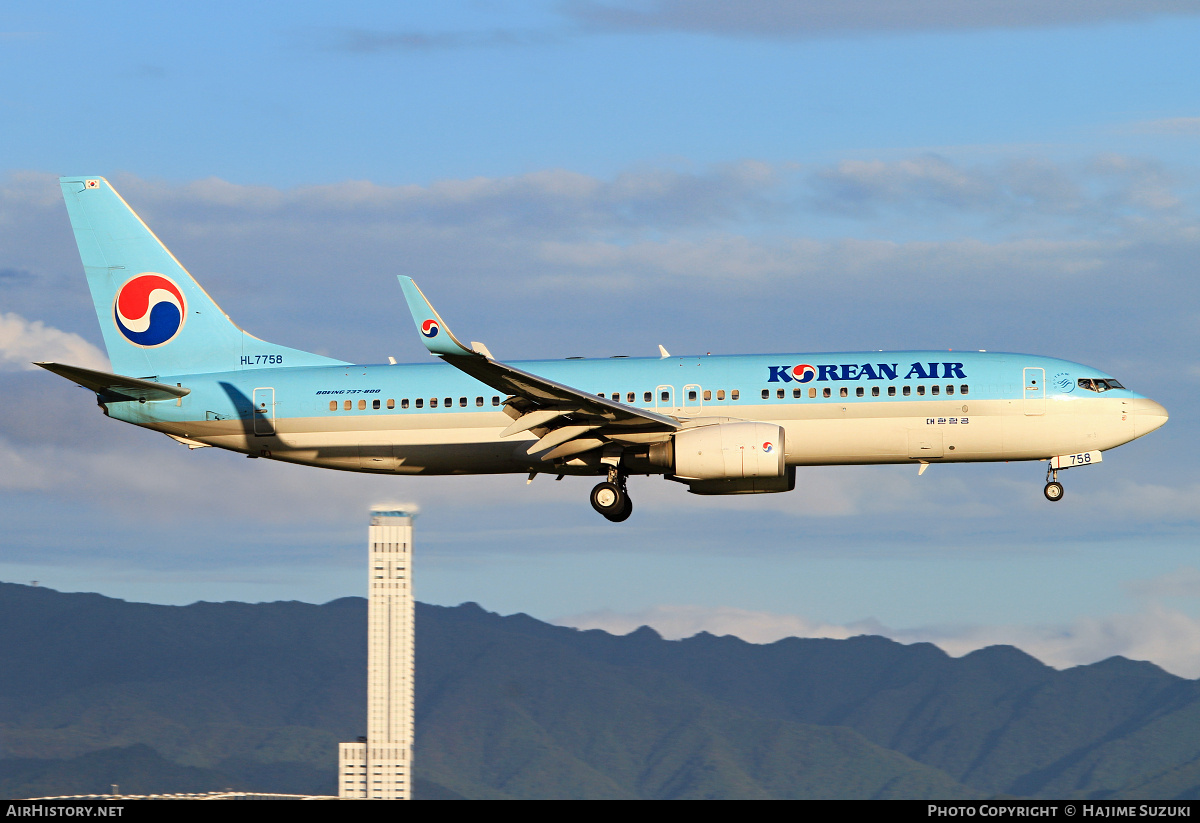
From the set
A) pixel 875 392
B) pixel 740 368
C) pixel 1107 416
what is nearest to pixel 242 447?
pixel 740 368

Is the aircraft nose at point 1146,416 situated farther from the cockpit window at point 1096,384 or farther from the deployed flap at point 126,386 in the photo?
the deployed flap at point 126,386

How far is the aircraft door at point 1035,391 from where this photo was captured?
45.0 metres

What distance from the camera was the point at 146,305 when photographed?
51.8 metres

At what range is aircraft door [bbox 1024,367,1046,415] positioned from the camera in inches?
1772

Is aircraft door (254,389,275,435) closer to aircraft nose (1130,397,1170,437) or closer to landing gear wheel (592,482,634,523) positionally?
landing gear wheel (592,482,634,523)

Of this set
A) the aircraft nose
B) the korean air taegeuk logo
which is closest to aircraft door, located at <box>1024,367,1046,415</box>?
the aircraft nose

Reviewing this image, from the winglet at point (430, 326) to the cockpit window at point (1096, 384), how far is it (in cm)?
1855

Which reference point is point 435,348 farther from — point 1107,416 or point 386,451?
point 1107,416

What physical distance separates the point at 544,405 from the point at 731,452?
18.4 feet

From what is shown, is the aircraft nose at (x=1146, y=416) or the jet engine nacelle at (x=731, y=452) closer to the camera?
the jet engine nacelle at (x=731, y=452)

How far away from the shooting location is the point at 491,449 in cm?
4678

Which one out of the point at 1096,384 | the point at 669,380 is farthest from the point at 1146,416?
the point at 669,380

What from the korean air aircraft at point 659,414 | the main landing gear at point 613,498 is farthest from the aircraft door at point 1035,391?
the main landing gear at point 613,498
